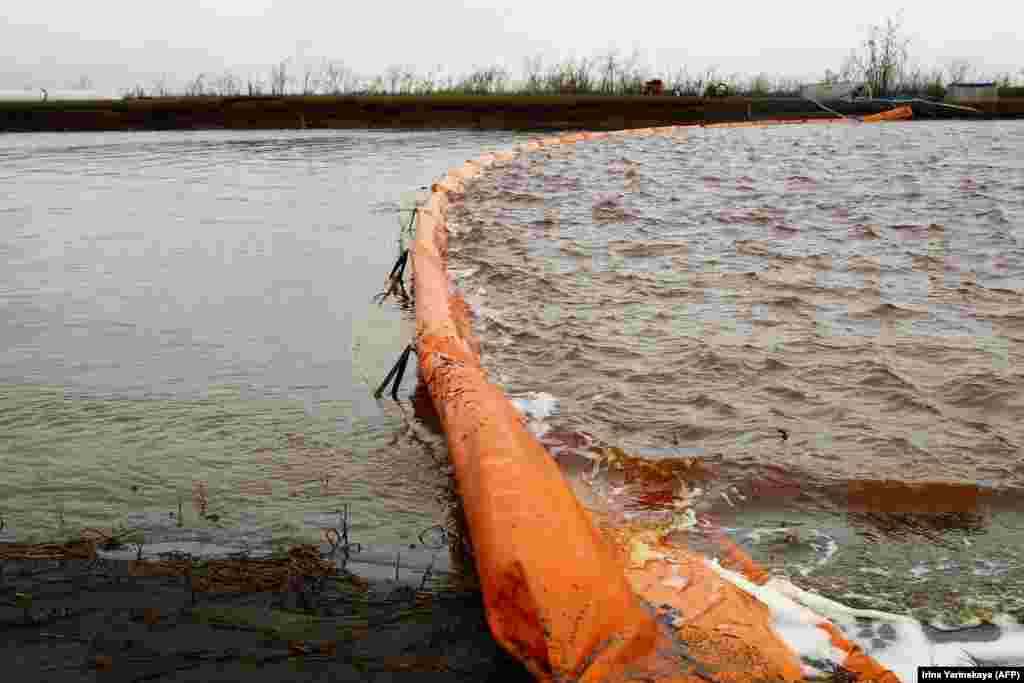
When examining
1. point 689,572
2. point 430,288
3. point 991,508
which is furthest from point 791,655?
point 430,288

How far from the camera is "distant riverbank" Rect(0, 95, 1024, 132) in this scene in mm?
20984

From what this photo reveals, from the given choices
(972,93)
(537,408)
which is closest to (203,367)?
(537,408)

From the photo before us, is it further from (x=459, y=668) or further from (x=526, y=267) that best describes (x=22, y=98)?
(x=459, y=668)

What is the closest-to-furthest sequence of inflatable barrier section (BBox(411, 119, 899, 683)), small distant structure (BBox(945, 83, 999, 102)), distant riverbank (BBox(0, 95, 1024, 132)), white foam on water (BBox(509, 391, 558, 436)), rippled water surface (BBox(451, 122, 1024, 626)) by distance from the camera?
inflatable barrier section (BBox(411, 119, 899, 683))
rippled water surface (BBox(451, 122, 1024, 626))
white foam on water (BBox(509, 391, 558, 436))
distant riverbank (BBox(0, 95, 1024, 132))
small distant structure (BBox(945, 83, 999, 102))

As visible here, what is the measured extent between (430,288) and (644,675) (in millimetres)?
2707

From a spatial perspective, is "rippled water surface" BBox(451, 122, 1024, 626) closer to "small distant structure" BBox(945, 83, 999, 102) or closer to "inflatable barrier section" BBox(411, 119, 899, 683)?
"inflatable barrier section" BBox(411, 119, 899, 683)

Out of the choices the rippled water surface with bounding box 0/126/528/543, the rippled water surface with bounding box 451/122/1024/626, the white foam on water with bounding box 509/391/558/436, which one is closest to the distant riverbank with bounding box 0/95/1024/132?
the rippled water surface with bounding box 451/122/1024/626

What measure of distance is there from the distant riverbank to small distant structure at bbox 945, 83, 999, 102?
55cm

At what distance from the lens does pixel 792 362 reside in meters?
3.52

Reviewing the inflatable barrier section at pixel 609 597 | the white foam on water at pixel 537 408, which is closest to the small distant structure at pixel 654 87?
the white foam on water at pixel 537 408

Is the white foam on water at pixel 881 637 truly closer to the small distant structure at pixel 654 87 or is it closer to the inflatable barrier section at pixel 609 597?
the inflatable barrier section at pixel 609 597

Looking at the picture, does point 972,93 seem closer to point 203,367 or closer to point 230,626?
point 203,367

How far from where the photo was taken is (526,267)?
5348 millimetres

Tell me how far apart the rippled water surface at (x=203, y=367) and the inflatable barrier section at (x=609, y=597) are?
381 millimetres
